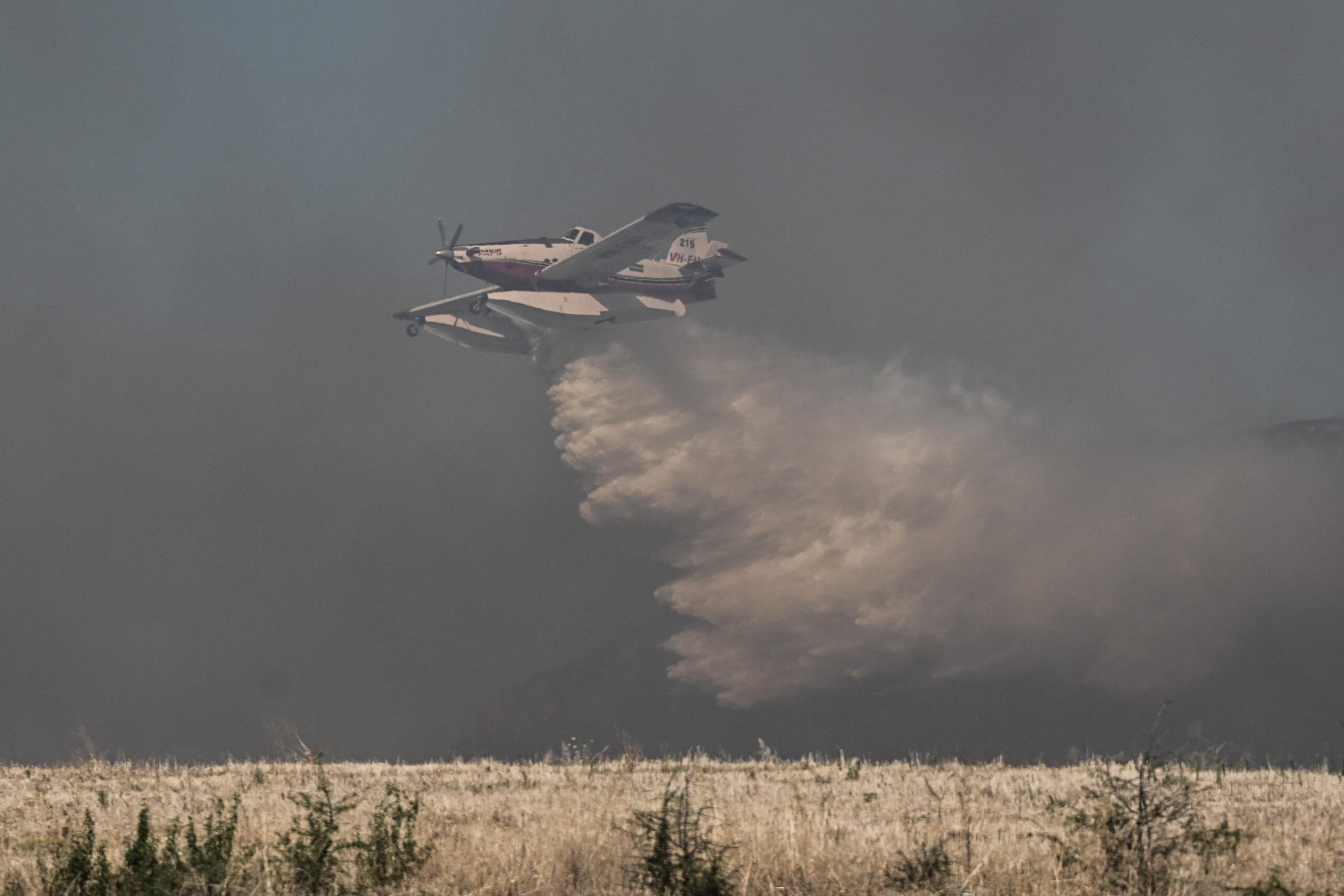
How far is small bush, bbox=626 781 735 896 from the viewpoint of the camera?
10.3 meters

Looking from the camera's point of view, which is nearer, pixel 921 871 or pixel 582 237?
pixel 921 871

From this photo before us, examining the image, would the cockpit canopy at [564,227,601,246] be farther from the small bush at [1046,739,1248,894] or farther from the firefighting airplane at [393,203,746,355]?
the small bush at [1046,739,1248,894]

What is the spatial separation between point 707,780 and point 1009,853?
8622 millimetres

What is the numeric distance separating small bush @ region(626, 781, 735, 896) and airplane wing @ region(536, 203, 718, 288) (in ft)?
167

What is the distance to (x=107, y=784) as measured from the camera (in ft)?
67.3

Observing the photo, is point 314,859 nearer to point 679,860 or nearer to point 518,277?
point 679,860

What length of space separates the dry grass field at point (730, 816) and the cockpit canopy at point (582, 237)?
1813 inches

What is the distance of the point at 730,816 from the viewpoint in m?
13.8

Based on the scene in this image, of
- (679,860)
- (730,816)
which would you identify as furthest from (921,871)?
(730,816)

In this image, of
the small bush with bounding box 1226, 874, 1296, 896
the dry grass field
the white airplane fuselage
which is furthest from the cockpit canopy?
the small bush with bounding box 1226, 874, 1296, 896

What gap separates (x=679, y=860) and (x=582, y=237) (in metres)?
58.8

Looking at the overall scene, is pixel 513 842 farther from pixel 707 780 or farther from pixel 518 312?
pixel 518 312

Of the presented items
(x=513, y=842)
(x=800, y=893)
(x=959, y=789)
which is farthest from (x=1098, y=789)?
(x=513, y=842)

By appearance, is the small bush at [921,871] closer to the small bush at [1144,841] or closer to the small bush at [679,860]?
the small bush at [1144,841]
